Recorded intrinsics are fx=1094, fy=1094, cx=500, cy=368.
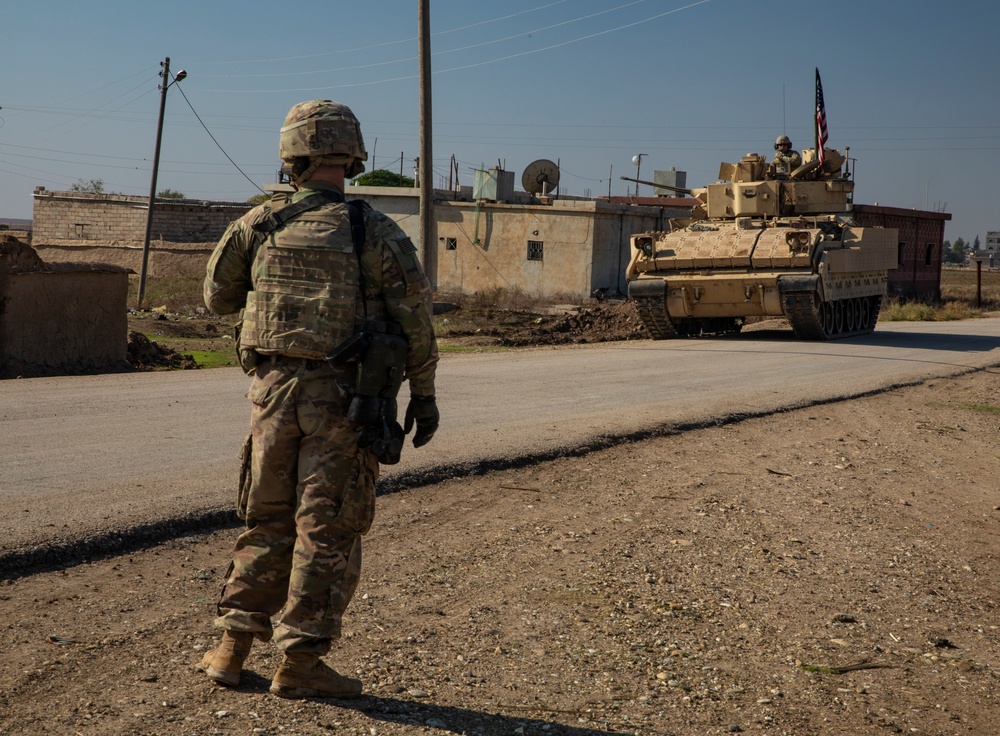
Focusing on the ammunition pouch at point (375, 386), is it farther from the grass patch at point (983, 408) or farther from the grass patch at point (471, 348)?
the grass patch at point (471, 348)

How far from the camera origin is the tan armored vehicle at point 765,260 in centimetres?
1756

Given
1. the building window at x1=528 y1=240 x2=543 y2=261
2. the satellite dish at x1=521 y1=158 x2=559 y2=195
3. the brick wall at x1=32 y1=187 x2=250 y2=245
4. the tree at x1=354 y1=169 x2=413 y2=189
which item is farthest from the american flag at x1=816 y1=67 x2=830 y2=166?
the tree at x1=354 y1=169 x2=413 y2=189

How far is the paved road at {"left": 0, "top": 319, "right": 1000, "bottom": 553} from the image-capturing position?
18.8 ft

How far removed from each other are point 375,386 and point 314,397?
0.20 metres

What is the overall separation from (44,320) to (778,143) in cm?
1475

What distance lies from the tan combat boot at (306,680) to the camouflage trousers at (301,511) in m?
0.05

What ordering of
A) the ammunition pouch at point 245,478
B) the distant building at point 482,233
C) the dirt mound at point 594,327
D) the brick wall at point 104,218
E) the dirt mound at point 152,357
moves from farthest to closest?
the brick wall at point 104,218 < the distant building at point 482,233 < the dirt mound at point 594,327 < the dirt mound at point 152,357 < the ammunition pouch at point 245,478

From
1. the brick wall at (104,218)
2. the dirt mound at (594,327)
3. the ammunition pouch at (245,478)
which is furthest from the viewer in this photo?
the brick wall at (104,218)

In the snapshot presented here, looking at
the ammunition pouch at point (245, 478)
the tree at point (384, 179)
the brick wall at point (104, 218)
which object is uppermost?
the tree at point (384, 179)

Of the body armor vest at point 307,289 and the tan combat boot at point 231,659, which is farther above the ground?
the body armor vest at point 307,289

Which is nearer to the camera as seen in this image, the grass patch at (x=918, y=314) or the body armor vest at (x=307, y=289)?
the body armor vest at (x=307, y=289)

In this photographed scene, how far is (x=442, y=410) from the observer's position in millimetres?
9375

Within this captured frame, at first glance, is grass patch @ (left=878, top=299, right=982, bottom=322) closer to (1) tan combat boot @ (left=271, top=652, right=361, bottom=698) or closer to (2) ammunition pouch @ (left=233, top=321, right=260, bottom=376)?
(2) ammunition pouch @ (left=233, top=321, right=260, bottom=376)

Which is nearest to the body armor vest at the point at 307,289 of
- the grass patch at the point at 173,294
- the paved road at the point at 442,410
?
the paved road at the point at 442,410
